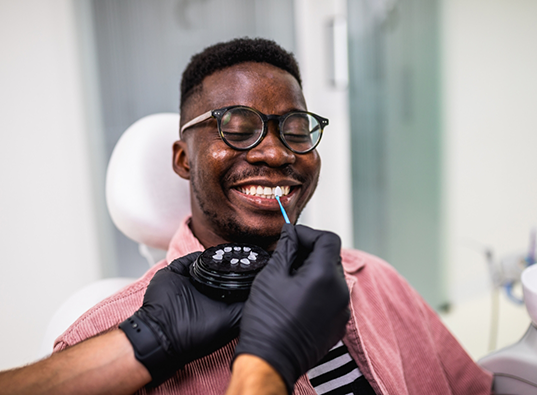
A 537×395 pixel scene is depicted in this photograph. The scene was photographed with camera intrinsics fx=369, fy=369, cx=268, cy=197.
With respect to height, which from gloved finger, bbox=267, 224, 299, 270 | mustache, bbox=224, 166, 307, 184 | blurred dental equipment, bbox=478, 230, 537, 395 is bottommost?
blurred dental equipment, bbox=478, 230, 537, 395

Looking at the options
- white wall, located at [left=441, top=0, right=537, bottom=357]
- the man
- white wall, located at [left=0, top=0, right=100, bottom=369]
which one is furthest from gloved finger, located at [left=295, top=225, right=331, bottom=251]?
white wall, located at [left=441, top=0, right=537, bottom=357]

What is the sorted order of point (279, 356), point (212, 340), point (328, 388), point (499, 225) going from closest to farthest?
point (279, 356) < point (212, 340) < point (328, 388) < point (499, 225)

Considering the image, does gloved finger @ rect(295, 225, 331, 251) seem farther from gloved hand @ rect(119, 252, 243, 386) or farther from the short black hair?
the short black hair

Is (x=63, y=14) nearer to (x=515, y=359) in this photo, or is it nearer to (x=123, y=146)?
(x=123, y=146)

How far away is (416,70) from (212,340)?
2224mm

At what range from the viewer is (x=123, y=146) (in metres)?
1.11

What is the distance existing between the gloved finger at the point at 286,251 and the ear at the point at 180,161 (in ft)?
1.67

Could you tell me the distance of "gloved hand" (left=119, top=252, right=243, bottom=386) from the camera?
60cm

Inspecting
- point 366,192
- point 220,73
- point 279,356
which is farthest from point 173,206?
point 366,192

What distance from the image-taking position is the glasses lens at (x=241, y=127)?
894 millimetres

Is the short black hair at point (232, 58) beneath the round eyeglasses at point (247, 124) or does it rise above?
above

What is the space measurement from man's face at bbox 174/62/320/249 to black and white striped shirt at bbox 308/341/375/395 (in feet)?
1.03

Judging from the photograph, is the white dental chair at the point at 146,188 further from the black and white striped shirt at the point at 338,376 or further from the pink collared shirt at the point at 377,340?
the black and white striped shirt at the point at 338,376

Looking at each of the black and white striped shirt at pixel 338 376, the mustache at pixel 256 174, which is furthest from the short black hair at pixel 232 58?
the black and white striped shirt at pixel 338 376
